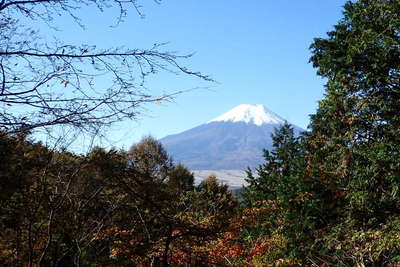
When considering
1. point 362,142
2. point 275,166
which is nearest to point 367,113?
point 362,142

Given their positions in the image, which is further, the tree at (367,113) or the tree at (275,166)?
the tree at (275,166)

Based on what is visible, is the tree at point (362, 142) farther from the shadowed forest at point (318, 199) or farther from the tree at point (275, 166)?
the tree at point (275, 166)

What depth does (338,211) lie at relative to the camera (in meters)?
13.9

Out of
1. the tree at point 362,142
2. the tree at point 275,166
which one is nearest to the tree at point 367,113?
the tree at point 362,142

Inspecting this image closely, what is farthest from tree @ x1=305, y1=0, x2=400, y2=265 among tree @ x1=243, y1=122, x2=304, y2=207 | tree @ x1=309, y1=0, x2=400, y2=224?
tree @ x1=243, y1=122, x2=304, y2=207

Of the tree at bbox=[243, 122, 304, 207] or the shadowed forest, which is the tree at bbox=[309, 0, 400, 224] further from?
the tree at bbox=[243, 122, 304, 207]

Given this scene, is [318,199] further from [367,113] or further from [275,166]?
[275,166]

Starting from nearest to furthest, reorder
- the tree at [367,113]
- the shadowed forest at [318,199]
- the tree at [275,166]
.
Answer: the shadowed forest at [318,199] → the tree at [367,113] → the tree at [275,166]

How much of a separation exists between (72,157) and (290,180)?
12000mm

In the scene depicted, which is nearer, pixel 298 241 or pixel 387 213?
pixel 387 213

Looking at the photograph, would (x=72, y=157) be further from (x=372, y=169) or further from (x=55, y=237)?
(x=372, y=169)

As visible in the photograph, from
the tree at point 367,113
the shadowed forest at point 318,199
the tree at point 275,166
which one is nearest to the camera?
the shadowed forest at point 318,199

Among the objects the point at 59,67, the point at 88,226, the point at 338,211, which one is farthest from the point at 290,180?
the point at 59,67

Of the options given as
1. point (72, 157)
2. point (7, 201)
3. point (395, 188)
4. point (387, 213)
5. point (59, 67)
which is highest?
point (59, 67)
